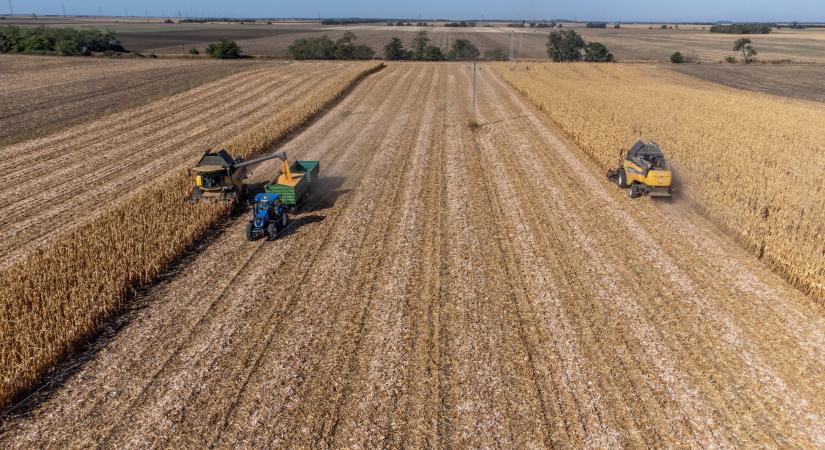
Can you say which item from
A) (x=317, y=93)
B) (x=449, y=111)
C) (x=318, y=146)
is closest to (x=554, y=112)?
(x=449, y=111)

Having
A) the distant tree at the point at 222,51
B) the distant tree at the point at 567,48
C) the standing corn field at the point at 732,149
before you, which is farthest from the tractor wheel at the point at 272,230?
the distant tree at the point at 567,48

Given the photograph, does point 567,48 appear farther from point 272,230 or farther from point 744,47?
point 272,230

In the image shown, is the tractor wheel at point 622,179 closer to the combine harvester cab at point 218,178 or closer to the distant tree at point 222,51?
the combine harvester cab at point 218,178

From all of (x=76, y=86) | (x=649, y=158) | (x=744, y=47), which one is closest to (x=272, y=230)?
(x=649, y=158)

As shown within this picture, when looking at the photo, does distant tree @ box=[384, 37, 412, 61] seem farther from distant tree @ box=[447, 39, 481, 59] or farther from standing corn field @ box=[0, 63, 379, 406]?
standing corn field @ box=[0, 63, 379, 406]

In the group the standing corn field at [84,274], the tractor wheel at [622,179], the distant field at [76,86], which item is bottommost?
the standing corn field at [84,274]

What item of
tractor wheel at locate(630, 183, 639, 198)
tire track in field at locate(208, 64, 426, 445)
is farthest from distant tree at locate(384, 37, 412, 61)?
tractor wheel at locate(630, 183, 639, 198)
